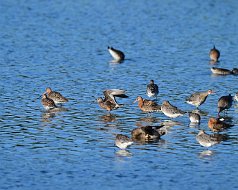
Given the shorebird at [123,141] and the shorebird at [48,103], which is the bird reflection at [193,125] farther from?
the shorebird at [48,103]

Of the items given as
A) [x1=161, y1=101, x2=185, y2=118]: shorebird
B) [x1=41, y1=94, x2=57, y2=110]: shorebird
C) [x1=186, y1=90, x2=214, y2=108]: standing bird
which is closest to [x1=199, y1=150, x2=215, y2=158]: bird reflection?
[x1=161, y1=101, x2=185, y2=118]: shorebird

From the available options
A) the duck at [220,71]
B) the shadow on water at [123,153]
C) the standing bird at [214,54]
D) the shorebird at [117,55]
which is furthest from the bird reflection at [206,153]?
the standing bird at [214,54]

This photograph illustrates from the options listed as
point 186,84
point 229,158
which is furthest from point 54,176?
point 186,84

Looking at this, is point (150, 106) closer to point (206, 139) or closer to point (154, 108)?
point (154, 108)

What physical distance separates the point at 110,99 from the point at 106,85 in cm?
340

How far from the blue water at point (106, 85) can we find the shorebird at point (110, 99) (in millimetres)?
243

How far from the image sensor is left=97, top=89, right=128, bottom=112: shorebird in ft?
69.8

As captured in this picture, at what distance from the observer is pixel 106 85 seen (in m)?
25.2

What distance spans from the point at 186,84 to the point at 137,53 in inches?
272

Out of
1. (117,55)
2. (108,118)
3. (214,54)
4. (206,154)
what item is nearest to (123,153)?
(206,154)

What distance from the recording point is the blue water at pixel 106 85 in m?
15.7

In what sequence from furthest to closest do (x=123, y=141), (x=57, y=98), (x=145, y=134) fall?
(x=57, y=98)
(x=145, y=134)
(x=123, y=141)

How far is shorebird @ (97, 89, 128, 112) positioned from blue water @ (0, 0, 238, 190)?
24 centimetres

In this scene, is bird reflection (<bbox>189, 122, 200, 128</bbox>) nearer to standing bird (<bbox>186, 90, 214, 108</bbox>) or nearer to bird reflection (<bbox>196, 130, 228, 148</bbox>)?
standing bird (<bbox>186, 90, 214, 108</bbox>)
